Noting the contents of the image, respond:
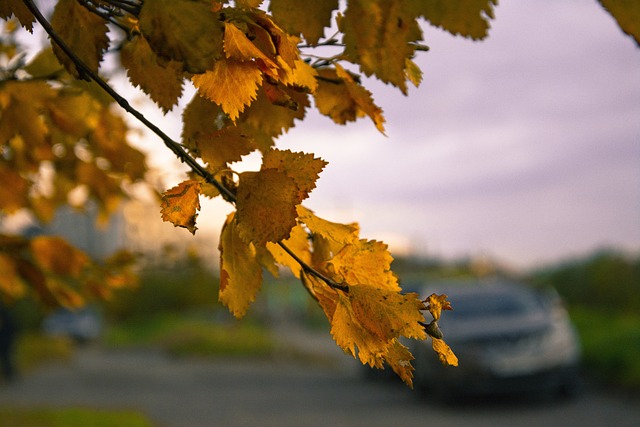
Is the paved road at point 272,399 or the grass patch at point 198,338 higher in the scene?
the grass patch at point 198,338

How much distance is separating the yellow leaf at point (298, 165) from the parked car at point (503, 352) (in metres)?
6.58

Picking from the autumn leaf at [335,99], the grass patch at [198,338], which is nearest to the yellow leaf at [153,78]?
the autumn leaf at [335,99]

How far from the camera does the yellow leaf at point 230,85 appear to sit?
886 millimetres

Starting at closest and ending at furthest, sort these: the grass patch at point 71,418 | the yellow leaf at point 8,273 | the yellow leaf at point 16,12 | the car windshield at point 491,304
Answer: the yellow leaf at point 16,12 < the yellow leaf at point 8,273 < the grass patch at point 71,418 < the car windshield at point 491,304

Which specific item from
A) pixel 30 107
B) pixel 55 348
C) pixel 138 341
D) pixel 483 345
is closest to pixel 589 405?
pixel 483 345

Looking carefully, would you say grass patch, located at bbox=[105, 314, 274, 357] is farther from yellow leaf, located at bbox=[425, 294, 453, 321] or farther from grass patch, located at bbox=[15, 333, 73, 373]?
yellow leaf, located at bbox=[425, 294, 453, 321]

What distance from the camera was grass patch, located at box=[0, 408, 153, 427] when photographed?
24.2 feet

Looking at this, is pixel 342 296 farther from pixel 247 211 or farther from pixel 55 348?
pixel 55 348

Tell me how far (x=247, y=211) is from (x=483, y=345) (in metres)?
7.21

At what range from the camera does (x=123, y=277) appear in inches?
96.9

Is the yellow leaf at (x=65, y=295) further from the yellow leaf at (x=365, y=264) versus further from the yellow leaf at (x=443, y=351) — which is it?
the yellow leaf at (x=443, y=351)

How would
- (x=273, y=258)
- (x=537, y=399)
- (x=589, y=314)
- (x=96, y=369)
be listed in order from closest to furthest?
1. (x=273, y=258)
2. (x=537, y=399)
3. (x=589, y=314)
4. (x=96, y=369)

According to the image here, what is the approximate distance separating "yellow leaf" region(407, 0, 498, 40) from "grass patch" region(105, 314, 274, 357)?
14689 mm

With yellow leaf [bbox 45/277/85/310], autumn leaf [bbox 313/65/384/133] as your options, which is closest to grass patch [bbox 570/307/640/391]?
yellow leaf [bbox 45/277/85/310]
